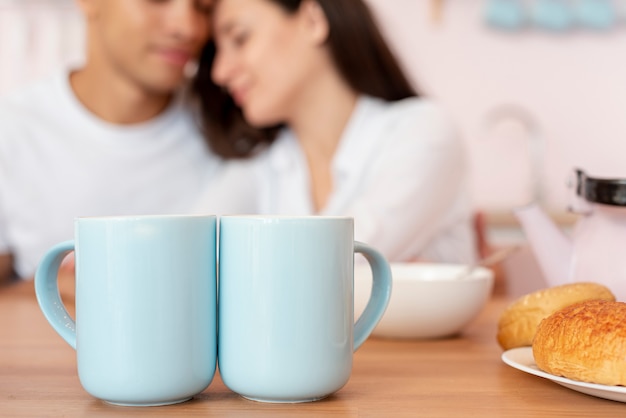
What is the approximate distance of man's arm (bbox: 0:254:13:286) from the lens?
175 cm

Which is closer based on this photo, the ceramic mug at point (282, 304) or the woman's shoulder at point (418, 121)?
the ceramic mug at point (282, 304)

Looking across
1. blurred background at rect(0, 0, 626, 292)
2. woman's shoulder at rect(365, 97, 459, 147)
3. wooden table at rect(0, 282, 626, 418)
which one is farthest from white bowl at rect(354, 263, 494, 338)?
blurred background at rect(0, 0, 626, 292)

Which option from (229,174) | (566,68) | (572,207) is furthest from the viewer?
(566,68)

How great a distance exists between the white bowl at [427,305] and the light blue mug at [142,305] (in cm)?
33

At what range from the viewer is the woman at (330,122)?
65.4 inches

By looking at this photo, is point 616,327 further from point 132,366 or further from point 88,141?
point 88,141

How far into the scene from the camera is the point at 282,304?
50cm

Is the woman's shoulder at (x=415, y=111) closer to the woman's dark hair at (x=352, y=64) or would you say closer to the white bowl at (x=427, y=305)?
the woman's dark hair at (x=352, y=64)

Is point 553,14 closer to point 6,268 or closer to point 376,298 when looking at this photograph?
point 6,268

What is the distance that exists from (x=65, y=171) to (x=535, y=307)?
Result: 60.0 inches

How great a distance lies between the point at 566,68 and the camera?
10.0 feet

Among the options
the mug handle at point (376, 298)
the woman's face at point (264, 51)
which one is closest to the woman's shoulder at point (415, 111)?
the woman's face at point (264, 51)

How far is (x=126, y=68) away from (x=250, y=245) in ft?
4.98

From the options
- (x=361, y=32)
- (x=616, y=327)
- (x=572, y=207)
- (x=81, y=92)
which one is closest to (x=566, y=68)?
(x=361, y=32)
